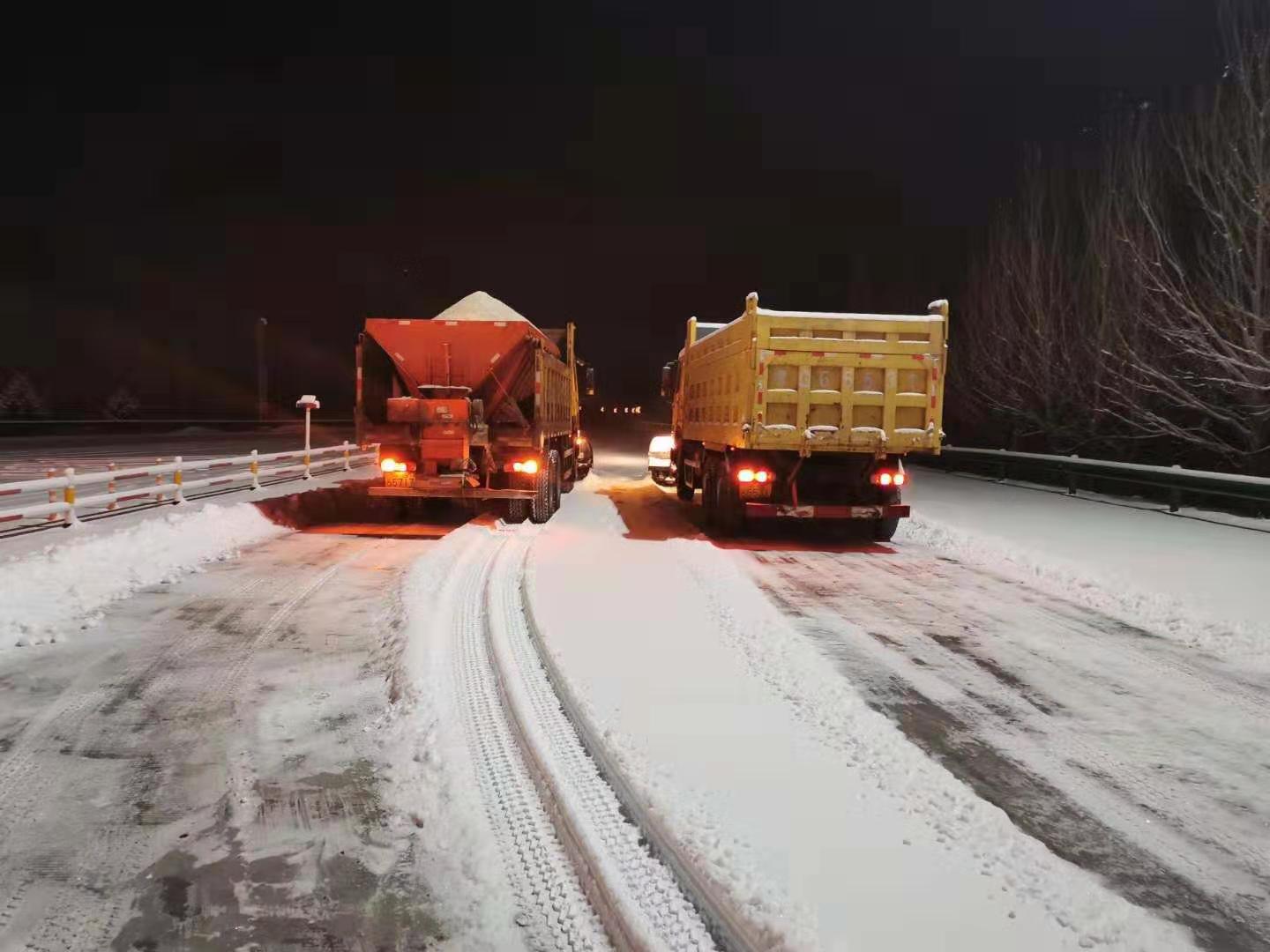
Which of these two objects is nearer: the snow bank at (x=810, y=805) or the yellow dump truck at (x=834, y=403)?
the snow bank at (x=810, y=805)

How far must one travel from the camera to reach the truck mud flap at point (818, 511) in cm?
1159

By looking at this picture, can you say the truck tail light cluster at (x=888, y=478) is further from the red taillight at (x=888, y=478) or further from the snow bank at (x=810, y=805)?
the snow bank at (x=810, y=805)

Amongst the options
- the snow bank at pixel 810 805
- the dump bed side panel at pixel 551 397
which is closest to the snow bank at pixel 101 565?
the snow bank at pixel 810 805

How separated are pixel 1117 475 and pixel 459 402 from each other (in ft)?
48.9

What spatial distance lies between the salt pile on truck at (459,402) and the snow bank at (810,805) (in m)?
6.05

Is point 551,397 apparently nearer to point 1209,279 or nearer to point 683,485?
point 683,485

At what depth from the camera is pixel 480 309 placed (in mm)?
15633

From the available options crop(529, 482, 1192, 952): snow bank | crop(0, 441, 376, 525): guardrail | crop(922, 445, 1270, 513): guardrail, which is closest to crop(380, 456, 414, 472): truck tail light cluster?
crop(0, 441, 376, 525): guardrail

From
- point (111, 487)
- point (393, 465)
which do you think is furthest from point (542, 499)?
point (111, 487)

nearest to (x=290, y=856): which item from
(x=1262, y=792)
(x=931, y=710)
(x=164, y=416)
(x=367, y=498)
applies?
(x=931, y=710)

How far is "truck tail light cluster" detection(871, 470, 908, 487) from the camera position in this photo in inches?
461

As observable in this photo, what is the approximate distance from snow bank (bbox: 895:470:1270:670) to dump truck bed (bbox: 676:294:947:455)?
6.60ft

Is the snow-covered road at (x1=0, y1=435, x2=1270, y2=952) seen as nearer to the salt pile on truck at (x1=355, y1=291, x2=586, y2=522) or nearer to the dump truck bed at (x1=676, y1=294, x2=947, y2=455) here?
the dump truck bed at (x1=676, y1=294, x2=947, y2=455)

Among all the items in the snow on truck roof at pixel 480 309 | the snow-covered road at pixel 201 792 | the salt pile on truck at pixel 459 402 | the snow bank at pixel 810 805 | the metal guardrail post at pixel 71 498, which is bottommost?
the snow-covered road at pixel 201 792
